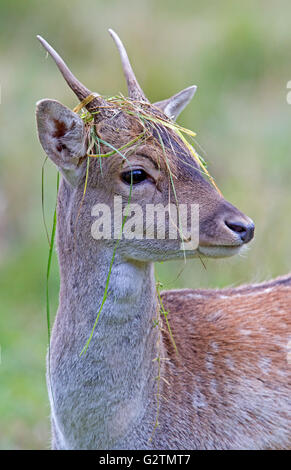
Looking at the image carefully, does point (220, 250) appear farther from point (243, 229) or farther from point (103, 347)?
point (103, 347)

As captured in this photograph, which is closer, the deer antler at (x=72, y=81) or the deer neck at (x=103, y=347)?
the deer antler at (x=72, y=81)

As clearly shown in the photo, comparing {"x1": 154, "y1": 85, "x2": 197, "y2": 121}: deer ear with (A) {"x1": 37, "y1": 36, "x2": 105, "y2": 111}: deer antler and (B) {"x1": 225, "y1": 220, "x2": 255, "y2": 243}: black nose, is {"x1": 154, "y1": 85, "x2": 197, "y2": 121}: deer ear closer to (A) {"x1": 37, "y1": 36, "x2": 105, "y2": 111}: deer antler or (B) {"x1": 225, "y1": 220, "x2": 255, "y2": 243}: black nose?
(A) {"x1": 37, "y1": 36, "x2": 105, "y2": 111}: deer antler

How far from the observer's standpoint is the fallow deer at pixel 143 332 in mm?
4129

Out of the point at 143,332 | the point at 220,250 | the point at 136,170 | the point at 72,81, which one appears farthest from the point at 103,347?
the point at 72,81

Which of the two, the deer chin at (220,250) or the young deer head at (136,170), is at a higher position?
the young deer head at (136,170)

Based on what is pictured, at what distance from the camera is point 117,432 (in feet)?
14.5

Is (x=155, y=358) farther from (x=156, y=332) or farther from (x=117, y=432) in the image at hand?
(x=117, y=432)

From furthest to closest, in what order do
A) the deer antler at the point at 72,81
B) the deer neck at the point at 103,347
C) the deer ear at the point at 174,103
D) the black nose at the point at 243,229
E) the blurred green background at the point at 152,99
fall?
the blurred green background at the point at 152,99 < the deer ear at the point at 174,103 < the deer neck at the point at 103,347 < the deer antler at the point at 72,81 < the black nose at the point at 243,229

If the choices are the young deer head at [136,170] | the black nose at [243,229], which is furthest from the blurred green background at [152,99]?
the black nose at [243,229]

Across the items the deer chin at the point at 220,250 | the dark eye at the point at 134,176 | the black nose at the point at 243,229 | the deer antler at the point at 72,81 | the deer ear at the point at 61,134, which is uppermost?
the deer antler at the point at 72,81

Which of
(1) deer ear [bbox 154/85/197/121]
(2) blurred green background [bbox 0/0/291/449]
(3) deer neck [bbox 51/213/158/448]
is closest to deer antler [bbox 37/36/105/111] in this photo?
(1) deer ear [bbox 154/85/197/121]

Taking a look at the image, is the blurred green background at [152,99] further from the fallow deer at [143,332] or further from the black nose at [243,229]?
the black nose at [243,229]

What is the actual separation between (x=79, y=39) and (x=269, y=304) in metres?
7.96
